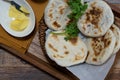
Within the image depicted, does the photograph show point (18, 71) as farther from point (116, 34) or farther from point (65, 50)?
point (116, 34)

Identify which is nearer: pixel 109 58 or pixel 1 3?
pixel 109 58

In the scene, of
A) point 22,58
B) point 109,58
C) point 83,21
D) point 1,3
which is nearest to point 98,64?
point 109,58

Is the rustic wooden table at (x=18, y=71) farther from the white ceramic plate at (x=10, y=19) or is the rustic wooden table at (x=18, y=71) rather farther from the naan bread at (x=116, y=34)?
the naan bread at (x=116, y=34)

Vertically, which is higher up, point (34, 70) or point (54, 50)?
point (54, 50)

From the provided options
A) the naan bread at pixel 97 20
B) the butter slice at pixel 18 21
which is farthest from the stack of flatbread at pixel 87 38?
the butter slice at pixel 18 21

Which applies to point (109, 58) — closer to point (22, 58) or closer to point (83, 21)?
point (83, 21)

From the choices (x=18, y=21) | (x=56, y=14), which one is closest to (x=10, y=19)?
(x=18, y=21)

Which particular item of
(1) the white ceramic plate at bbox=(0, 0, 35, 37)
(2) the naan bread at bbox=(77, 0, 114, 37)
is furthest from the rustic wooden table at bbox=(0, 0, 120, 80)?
(2) the naan bread at bbox=(77, 0, 114, 37)

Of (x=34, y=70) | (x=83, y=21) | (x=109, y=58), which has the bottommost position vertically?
(x=34, y=70)
